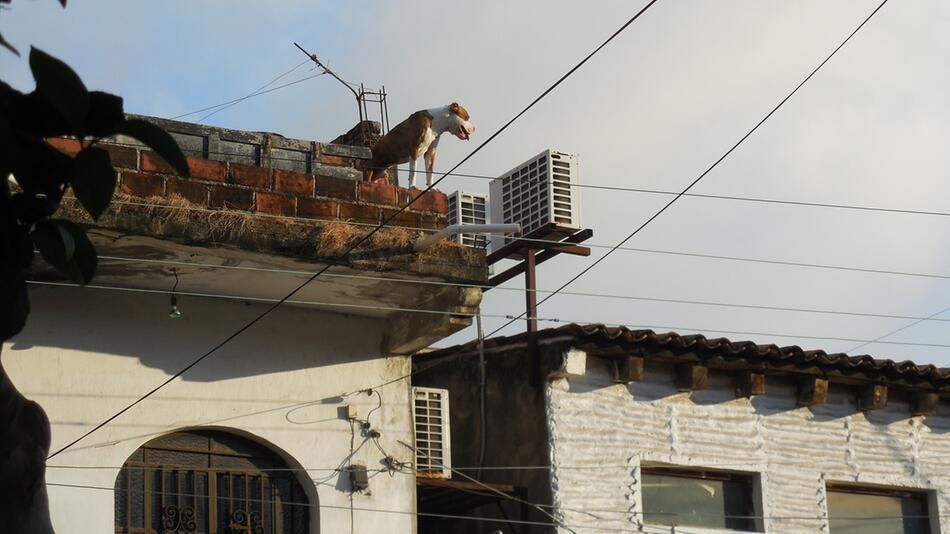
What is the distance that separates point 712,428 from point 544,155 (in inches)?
107

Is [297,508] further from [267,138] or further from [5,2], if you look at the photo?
[5,2]

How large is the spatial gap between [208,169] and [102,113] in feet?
21.7

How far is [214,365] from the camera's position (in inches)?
432

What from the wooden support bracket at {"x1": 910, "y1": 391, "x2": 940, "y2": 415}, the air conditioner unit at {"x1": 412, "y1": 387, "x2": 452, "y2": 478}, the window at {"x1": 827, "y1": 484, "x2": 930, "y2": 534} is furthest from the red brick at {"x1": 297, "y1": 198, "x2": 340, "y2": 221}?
the wooden support bracket at {"x1": 910, "y1": 391, "x2": 940, "y2": 415}

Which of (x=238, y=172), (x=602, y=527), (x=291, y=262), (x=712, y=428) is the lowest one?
(x=602, y=527)

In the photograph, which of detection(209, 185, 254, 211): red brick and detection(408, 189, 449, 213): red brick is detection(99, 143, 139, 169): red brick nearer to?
detection(209, 185, 254, 211): red brick

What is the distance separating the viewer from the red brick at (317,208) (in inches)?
416

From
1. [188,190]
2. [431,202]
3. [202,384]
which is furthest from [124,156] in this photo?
[431,202]

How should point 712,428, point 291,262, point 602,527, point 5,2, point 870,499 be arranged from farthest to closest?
point 870,499 < point 712,428 < point 602,527 < point 291,262 < point 5,2

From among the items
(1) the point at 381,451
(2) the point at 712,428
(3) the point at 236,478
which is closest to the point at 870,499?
(2) the point at 712,428

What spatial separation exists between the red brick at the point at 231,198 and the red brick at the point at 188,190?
0.07 metres

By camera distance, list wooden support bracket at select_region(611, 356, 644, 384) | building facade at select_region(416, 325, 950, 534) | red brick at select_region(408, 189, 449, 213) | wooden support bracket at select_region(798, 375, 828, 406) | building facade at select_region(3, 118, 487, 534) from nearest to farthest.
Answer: building facade at select_region(3, 118, 487, 534), red brick at select_region(408, 189, 449, 213), building facade at select_region(416, 325, 950, 534), wooden support bracket at select_region(611, 356, 644, 384), wooden support bracket at select_region(798, 375, 828, 406)

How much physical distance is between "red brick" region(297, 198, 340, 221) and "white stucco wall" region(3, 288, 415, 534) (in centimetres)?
103

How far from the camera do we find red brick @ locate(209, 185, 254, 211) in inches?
403
